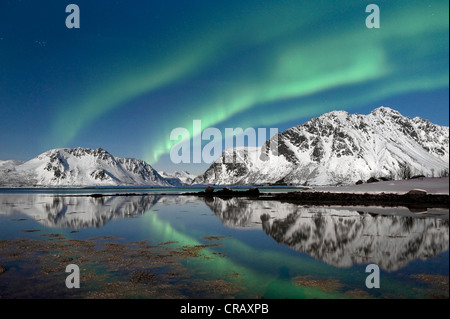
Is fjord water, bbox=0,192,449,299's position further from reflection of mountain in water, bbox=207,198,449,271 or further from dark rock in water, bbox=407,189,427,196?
dark rock in water, bbox=407,189,427,196

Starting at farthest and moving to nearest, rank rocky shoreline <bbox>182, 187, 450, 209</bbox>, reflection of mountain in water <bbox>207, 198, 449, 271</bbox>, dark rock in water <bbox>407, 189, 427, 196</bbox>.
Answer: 1. dark rock in water <bbox>407, 189, 427, 196</bbox>
2. rocky shoreline <bbox>182, 187, 450, 209</bbox>
3. reflection of mountain in water <bbox>207, 198, 449, 271</bbox>

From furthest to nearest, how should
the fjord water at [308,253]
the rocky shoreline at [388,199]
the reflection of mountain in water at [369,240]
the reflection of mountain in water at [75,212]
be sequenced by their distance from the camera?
the rocky shoreline at [388,199] → the reflection of mountain in water at [75,212] → the reflection of mountain in water at [369,240] → the fjord water at [308,253]

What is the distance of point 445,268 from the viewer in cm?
1298

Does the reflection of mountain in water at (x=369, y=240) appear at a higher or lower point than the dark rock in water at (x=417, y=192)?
lower

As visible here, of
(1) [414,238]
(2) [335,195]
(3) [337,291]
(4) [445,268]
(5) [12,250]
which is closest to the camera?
(3) [337,291]

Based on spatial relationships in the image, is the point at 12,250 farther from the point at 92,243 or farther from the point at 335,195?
the point at 335,195

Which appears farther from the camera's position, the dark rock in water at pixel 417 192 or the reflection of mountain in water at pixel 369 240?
the dark rock in water at pixel 417 192

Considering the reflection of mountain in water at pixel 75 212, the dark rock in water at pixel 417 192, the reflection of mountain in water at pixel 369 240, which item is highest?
the dark rock in water at pixel 417 192

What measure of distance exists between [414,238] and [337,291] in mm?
12610

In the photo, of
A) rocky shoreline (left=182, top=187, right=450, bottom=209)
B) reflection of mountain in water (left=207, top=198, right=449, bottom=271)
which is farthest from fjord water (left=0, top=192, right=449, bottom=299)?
rocky shoreline (left=182, top=187, right=450, bottom=209)

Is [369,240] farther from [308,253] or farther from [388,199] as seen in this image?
[388,199]

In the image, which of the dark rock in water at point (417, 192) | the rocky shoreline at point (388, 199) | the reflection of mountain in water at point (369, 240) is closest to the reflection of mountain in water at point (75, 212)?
the reflection of mountain in water at point (369, 240)

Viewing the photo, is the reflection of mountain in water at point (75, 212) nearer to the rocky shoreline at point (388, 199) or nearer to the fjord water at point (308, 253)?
the fjord water at point (308, 253)
